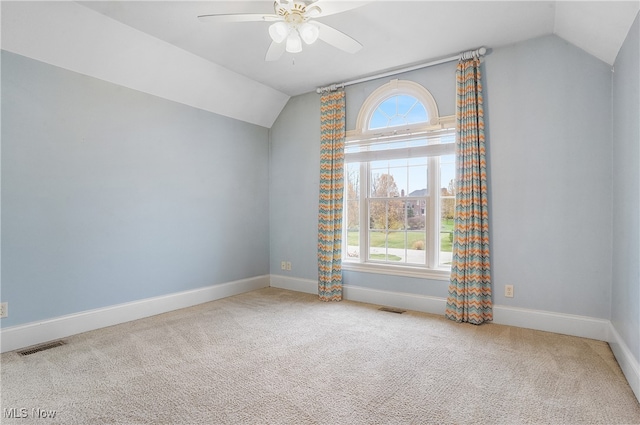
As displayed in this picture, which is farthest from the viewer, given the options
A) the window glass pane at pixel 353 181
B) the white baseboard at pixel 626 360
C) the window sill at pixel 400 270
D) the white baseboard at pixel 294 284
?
the white baseboard at pixel 294 284

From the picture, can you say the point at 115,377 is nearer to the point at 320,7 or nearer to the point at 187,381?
the point at 187,381

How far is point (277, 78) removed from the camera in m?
4.14

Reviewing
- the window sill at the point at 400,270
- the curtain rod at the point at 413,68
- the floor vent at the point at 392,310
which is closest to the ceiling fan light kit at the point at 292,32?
the curtain rod at the point at 413,68

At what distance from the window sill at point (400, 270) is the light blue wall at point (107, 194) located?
1.57 m

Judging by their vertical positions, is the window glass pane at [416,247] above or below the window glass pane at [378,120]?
below

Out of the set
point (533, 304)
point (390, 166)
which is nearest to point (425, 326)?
point (533, 304)

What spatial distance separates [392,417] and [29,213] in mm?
3154

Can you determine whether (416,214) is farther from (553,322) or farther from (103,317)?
(103,317)

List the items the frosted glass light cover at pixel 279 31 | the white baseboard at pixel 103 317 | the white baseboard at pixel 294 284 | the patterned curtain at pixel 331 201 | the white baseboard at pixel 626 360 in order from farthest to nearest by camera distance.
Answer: the white baseboard at pixel 294 284 → the patterned curtain at pixel 331 201 → the white baseboard at pixel 103 317 → the frosted glass light cover at pixel 279 31 → the white baseboard at pixel 626 360

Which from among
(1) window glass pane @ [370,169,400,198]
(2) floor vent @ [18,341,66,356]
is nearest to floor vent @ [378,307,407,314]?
(1) window glass pane @ [370,169,400,198]

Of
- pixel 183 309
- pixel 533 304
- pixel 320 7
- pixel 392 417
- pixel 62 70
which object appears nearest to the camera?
pixel 392 417

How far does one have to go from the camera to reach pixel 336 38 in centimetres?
250

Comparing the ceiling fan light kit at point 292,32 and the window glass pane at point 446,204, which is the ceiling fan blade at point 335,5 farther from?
the window glass pane at point 446,204

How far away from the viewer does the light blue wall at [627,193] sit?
6.88ft
